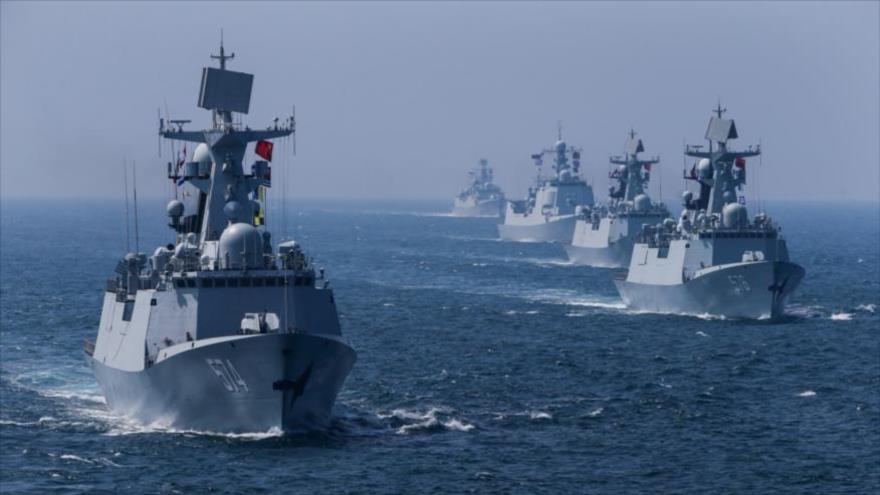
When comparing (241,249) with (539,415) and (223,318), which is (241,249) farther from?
(539,415)

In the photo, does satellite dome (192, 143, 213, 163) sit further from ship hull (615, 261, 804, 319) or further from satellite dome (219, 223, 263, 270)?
ship hull (615, 261, 804, 319)

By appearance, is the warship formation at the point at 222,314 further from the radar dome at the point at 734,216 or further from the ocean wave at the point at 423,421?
the radar dome at the point at 734,216

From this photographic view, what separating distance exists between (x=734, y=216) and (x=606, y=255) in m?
45.5

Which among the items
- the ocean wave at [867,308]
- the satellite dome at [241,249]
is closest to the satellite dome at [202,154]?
the satellite dome at [241,249]

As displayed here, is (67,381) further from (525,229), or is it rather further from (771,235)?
(525,229)

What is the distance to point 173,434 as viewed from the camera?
4166 cm

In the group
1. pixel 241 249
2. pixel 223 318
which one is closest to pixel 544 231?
pixel 241 249

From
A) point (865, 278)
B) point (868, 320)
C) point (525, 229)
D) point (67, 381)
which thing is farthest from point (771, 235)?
point (525, 229)

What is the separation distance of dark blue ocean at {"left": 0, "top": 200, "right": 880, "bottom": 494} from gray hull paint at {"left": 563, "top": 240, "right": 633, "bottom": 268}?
106 feet

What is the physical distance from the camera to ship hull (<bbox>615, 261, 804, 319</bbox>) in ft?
246

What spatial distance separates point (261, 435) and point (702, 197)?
166ft

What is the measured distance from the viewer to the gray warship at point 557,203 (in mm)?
164250

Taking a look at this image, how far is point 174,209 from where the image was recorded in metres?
50.8

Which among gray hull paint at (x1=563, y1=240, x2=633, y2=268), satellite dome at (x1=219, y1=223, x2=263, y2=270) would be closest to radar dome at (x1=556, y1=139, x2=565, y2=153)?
gray hull paint at (x1=563, y1=240, x2=633, y2=268)
